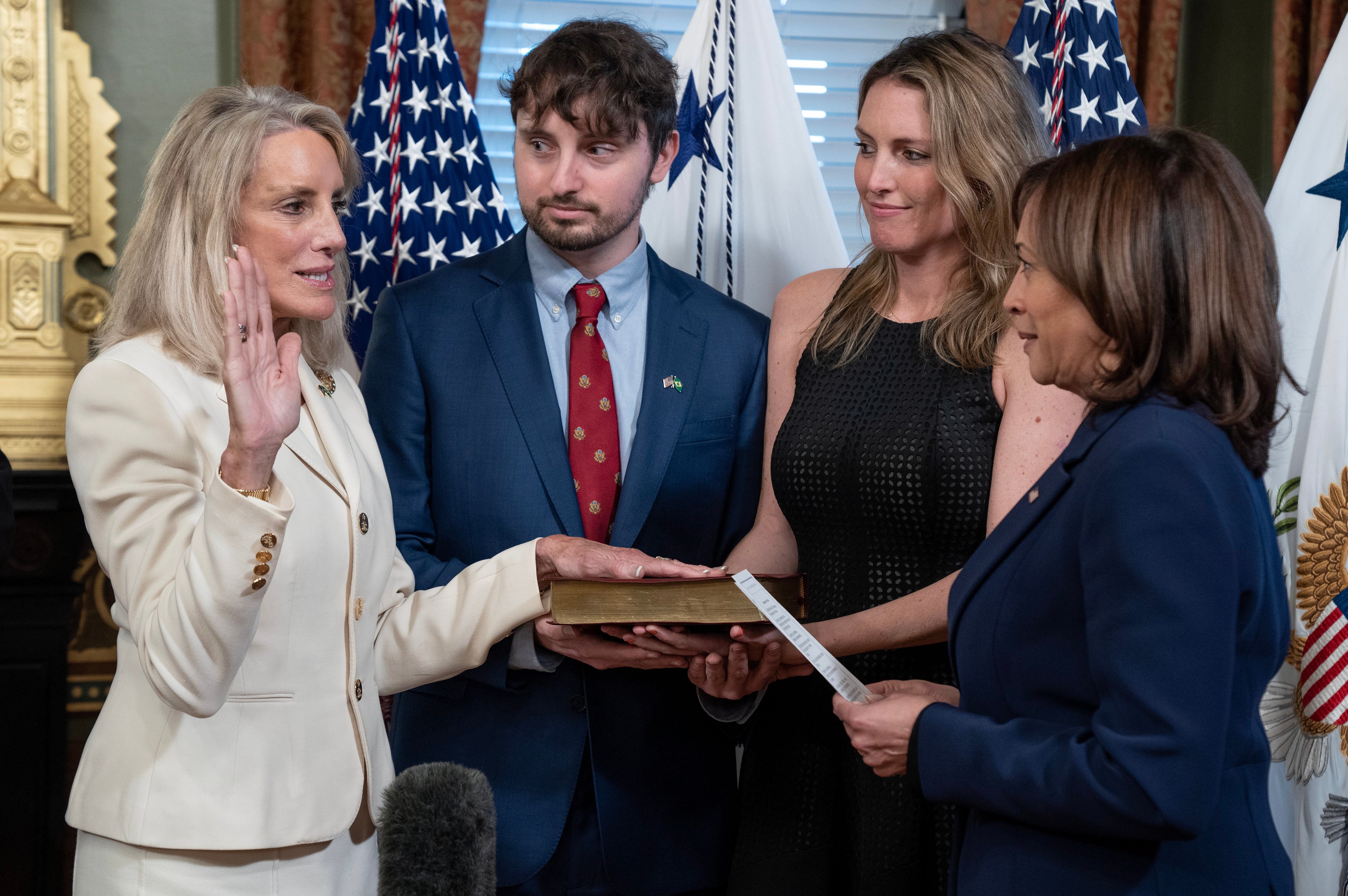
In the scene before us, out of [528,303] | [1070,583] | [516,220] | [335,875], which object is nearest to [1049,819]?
[1070,583]

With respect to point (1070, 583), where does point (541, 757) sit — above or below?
below

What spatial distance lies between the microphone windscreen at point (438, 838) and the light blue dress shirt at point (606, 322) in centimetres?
124

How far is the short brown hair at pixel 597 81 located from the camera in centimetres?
201

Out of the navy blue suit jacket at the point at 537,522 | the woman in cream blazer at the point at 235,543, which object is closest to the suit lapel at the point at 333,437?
the woman in cream blazer at the point at 235,543

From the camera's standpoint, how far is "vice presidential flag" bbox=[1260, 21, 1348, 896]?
7.75 feet

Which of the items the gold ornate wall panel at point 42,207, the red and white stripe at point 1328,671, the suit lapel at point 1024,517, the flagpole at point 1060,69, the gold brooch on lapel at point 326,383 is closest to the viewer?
the suit lapel at point 1024,517

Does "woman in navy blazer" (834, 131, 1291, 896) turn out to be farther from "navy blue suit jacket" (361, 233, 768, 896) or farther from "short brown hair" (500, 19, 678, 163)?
"short brown hair" (500, 19, 678, 163)

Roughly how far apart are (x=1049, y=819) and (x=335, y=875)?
2.99 feet

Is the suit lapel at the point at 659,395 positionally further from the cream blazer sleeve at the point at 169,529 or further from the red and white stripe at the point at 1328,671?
the red and white stripe at the point at 1328,671

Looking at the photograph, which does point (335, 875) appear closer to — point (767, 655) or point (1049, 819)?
point (767, 655)

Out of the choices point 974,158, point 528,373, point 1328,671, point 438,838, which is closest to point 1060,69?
point 974,158

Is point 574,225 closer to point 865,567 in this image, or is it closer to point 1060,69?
point 865,567

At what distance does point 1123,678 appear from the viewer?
3.48 ft

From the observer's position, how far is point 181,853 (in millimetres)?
1433
